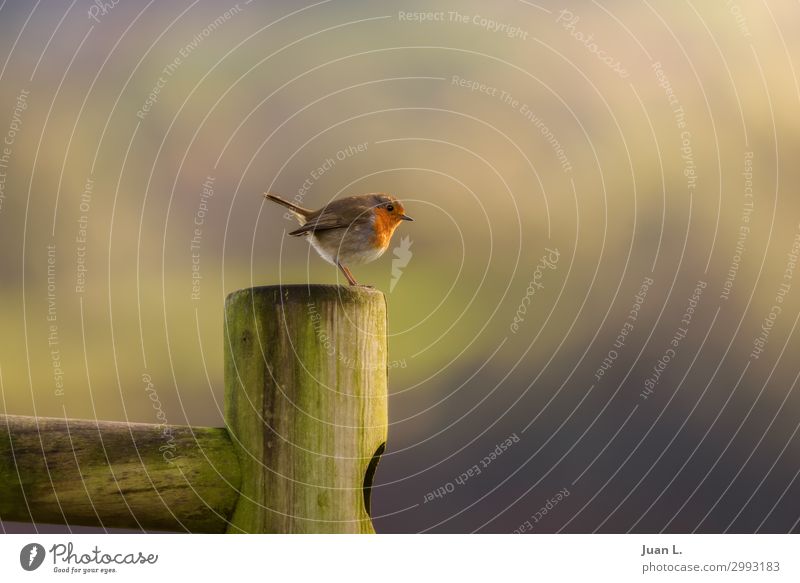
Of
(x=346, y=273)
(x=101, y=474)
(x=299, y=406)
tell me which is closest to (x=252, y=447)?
(x=299, y=406)

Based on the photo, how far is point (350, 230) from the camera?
6516mm

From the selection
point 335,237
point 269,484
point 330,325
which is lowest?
point 269,484

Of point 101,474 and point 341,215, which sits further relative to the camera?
point 341,215

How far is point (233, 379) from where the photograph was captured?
3.60 m

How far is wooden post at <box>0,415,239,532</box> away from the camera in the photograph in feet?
11.0

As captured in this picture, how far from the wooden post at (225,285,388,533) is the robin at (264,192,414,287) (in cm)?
292

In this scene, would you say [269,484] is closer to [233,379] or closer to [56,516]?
[233,379]
